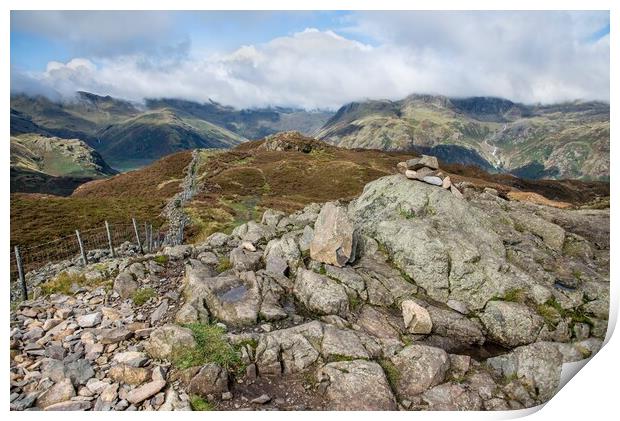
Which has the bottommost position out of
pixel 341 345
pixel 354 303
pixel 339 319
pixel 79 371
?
pixel 341 345

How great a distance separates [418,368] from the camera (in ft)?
50.1

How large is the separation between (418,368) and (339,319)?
3962 millimetres

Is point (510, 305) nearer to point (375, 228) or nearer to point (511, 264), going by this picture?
point (511, 264)

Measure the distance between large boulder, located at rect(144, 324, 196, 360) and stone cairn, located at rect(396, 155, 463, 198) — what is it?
16677 millimetres

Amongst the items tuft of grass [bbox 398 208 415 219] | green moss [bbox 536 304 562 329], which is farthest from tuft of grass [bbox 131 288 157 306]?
green moss [bbox 536 304 562 329]

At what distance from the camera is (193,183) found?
9112 centimetres

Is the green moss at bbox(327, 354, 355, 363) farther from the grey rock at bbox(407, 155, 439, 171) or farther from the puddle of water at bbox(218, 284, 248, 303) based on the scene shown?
the grey rock at bbox(407, 155, 439, 171)

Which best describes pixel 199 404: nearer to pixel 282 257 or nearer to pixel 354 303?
pixel 354 303

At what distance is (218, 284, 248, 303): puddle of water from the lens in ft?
60.6

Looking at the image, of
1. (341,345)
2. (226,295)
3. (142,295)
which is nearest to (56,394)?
(142,295)

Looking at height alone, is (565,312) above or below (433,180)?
below

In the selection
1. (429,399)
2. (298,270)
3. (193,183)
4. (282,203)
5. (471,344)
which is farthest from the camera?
(193,183)
